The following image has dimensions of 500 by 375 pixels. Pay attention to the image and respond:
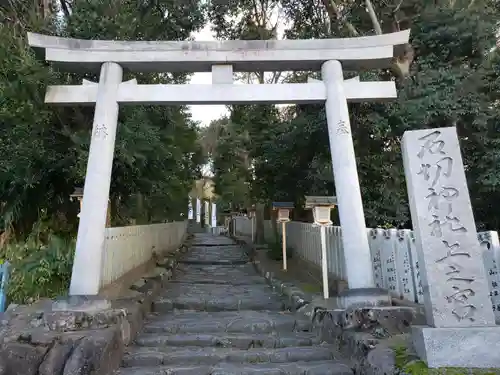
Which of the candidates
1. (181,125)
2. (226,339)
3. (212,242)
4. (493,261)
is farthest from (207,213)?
(493,261)

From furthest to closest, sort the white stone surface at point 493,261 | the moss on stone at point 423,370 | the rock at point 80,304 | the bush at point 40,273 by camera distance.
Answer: the bush at point 40,273, the rock at point 80,304, the white stone surface at point 493,261, the moss on stone at point 423,370

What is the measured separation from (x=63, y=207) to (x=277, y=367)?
714 cm

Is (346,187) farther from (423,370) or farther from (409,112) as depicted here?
(409,112)

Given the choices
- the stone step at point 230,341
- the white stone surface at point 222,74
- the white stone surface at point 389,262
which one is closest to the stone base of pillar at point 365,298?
the white stone surface at point 389,262

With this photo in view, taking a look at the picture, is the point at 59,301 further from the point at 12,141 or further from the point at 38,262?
the point at 12,141

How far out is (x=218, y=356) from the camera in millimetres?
5906

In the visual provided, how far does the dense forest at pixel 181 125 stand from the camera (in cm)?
830

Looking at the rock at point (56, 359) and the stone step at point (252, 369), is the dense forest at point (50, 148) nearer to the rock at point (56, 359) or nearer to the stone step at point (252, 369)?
the rock at point (56, 359)

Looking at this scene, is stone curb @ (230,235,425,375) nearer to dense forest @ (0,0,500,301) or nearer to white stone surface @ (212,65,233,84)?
white stone surface @ (212,65,233,84)

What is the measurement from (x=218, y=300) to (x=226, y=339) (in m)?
2.61

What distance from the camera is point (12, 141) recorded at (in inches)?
330

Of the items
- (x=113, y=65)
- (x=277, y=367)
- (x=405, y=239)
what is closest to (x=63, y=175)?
(x=113, y=65)

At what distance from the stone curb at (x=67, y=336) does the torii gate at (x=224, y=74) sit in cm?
238

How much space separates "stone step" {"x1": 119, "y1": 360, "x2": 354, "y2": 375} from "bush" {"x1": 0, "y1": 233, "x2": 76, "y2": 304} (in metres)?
2.88
